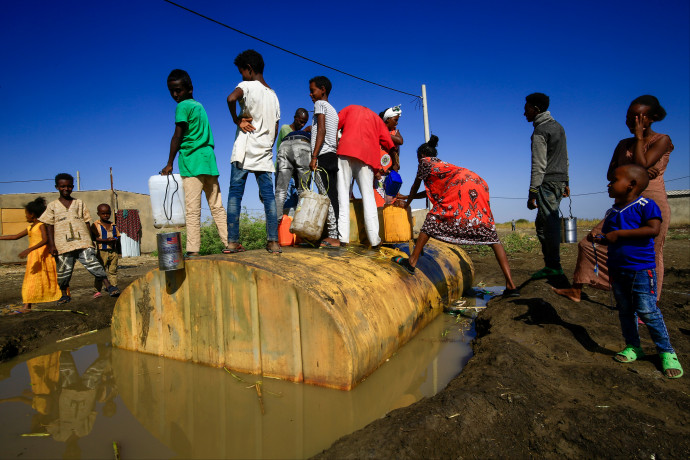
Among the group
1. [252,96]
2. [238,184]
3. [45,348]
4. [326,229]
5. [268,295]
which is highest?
[252,96]

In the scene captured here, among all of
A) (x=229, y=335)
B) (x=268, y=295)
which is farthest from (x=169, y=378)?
(x=268, y=295)

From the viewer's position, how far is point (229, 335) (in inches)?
122

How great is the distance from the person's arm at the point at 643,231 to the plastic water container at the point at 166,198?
379cm

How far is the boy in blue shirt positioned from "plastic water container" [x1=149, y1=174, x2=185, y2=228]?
149 inches

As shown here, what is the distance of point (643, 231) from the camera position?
2.59 m

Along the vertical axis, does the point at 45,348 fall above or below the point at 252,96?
below

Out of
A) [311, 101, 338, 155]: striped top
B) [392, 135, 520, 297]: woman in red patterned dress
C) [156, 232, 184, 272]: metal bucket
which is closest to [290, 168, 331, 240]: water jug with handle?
[311, 101, 338, 155]: striped top

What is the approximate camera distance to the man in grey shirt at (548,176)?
171 inches

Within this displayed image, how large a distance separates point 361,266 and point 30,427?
2624mm

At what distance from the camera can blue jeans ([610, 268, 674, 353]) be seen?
2596mm

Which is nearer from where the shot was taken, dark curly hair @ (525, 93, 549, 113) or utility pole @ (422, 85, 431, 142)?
dark curly hair @ (525, 93, 549, 113)

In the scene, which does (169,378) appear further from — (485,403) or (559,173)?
(559,173)

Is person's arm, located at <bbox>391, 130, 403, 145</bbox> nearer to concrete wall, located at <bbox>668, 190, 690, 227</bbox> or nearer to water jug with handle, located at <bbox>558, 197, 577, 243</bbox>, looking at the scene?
water jug with handle, located at <bbox>558, 197, 577, 243</bbox>

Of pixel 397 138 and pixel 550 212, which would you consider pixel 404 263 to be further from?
pixel 397 138
